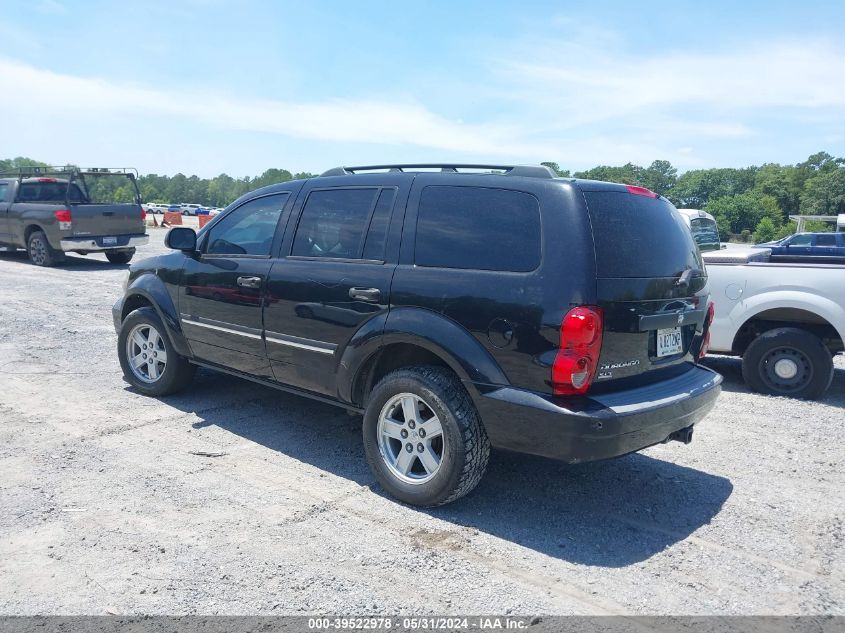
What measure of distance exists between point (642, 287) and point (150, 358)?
14.0 ft

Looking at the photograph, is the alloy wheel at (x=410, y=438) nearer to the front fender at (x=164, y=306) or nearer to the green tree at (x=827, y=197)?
the front fender at (x=164, y=306)

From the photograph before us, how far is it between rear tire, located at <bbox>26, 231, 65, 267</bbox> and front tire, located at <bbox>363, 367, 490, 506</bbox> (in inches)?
539

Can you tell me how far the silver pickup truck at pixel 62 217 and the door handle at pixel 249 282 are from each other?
11.7 metres

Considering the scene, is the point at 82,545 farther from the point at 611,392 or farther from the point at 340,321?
the point at 611,392

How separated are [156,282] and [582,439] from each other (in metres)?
3.95

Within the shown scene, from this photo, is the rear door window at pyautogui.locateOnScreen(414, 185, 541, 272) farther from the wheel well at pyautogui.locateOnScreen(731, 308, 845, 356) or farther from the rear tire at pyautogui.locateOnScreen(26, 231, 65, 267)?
the rear tire at pyautogui.locateOnScreen(26, 231, 65, 267)

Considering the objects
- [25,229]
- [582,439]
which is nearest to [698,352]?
[582,439]

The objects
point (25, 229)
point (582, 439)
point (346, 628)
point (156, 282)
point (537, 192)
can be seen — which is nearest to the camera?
point (346, 628)

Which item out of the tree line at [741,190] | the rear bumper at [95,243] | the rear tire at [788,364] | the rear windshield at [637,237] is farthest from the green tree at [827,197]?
the rear windshield at [637,237]

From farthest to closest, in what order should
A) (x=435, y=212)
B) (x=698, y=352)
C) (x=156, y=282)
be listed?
(x=156, y=282)
(x=698, y=352)
(x=435, y=212)

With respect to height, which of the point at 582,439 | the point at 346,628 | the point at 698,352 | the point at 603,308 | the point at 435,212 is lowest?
the point at 346,628

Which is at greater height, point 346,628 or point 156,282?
point 156,282

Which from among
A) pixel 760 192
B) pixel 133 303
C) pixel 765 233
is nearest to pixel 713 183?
pixel 760 192

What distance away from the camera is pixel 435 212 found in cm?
402
